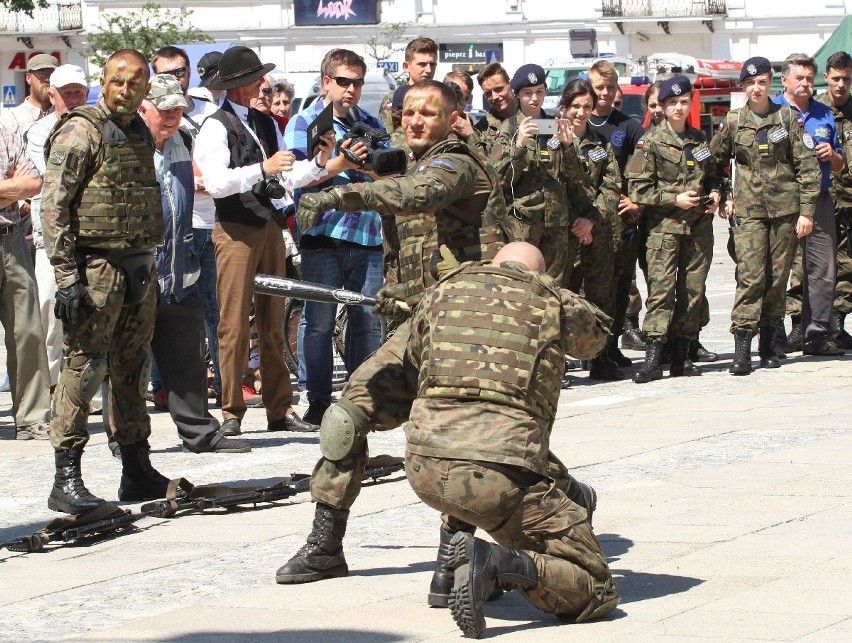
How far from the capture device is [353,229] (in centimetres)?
1017

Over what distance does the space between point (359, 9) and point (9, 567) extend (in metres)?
51.8

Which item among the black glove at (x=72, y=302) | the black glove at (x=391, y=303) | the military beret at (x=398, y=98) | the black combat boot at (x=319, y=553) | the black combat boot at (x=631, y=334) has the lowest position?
the black combat boot at (x=631, y=334)

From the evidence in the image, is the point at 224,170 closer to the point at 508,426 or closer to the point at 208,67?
the point at 208,67

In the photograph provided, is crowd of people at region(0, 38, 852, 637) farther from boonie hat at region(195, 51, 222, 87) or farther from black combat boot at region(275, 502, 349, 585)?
boonie hat at region(195, 51, 222, 87)

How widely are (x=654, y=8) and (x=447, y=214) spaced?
52.4 metres

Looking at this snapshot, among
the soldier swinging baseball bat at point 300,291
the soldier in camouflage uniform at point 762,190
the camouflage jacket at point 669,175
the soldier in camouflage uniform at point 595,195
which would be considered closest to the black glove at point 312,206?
the soldier swinging baseball bat at point 300,291

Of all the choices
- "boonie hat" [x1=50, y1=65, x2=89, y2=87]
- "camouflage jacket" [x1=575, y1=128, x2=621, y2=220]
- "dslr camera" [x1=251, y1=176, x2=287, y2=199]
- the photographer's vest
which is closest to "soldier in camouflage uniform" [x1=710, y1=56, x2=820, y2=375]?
"camouflage jacket" [x1=575, y1=128, x2=621, y2=220]

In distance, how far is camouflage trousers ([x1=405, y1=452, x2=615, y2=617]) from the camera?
552 centimetres

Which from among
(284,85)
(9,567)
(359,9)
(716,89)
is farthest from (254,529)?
(359,9)

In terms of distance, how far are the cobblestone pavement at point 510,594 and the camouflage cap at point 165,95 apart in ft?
6.49

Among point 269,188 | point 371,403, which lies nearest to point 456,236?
point 371,403

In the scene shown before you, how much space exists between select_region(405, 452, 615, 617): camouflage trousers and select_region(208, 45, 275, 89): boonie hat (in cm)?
492

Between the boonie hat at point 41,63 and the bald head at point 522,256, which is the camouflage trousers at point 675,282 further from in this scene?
the bald head at point 522,256

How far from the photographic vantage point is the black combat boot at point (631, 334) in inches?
571
